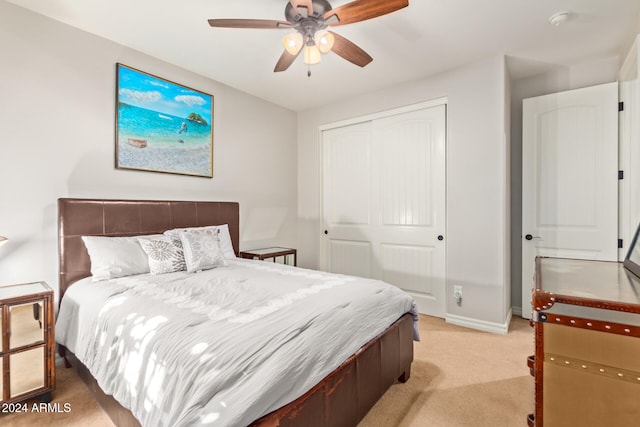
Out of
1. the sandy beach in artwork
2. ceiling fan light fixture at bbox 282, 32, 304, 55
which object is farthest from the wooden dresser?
the sandy beach in artwork

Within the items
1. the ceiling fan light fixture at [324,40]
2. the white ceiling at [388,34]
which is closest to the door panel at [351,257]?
the white ceiling at [388,34]

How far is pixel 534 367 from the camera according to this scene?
1.09 meters

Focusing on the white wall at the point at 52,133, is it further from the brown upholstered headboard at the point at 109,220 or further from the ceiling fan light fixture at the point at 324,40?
the ceiling fan light fixture at the point at 324,40

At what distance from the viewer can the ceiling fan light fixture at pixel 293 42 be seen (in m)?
1.98

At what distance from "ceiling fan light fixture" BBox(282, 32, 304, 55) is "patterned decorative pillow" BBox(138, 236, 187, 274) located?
5.80ft

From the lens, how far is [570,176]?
2.98 metres

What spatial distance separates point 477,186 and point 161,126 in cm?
315

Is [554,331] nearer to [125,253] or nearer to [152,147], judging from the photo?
[125,253]

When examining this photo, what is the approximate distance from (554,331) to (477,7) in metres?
2.21

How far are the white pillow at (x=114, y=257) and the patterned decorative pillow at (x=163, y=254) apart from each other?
0.07m

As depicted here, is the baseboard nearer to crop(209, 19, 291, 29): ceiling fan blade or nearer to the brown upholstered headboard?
the brown upholstered headboard

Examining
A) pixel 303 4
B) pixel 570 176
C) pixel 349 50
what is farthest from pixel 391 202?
pixel 303 4

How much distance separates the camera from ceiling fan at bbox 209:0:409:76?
1695 millimetres

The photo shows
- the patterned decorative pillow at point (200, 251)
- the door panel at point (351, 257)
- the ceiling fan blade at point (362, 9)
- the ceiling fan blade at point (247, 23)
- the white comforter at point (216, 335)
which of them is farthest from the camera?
the door panel at point (351, 257)
